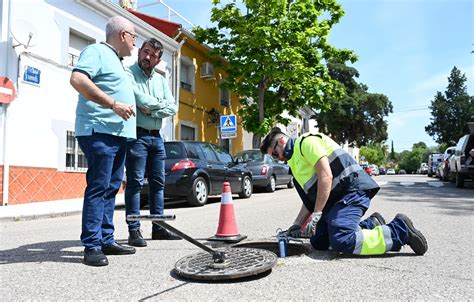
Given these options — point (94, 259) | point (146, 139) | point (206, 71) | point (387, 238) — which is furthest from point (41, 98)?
point (206, 71)

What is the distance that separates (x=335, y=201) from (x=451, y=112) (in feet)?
201

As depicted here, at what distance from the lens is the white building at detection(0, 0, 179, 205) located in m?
9.90

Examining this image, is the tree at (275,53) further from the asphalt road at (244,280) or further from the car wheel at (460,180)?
the asphalt road at (244,280)

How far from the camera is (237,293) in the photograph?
2.71 metres

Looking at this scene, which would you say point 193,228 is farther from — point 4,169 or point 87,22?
point 87,22

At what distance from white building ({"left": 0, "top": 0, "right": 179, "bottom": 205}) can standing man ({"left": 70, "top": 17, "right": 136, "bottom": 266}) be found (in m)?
7.16

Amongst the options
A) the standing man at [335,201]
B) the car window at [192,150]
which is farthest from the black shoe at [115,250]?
the car window at [192,150]

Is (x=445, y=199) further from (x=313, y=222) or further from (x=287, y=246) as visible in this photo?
(x=313, y=222)

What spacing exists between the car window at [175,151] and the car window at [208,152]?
71 cm

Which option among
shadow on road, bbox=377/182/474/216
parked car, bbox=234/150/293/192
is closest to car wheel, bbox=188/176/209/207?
parked car, bbox=234/150/293/192

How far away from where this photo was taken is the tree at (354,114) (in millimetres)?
45438

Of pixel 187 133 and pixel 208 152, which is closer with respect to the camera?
pixel 208 152

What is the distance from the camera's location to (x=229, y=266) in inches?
123

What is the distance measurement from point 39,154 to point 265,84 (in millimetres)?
11456
